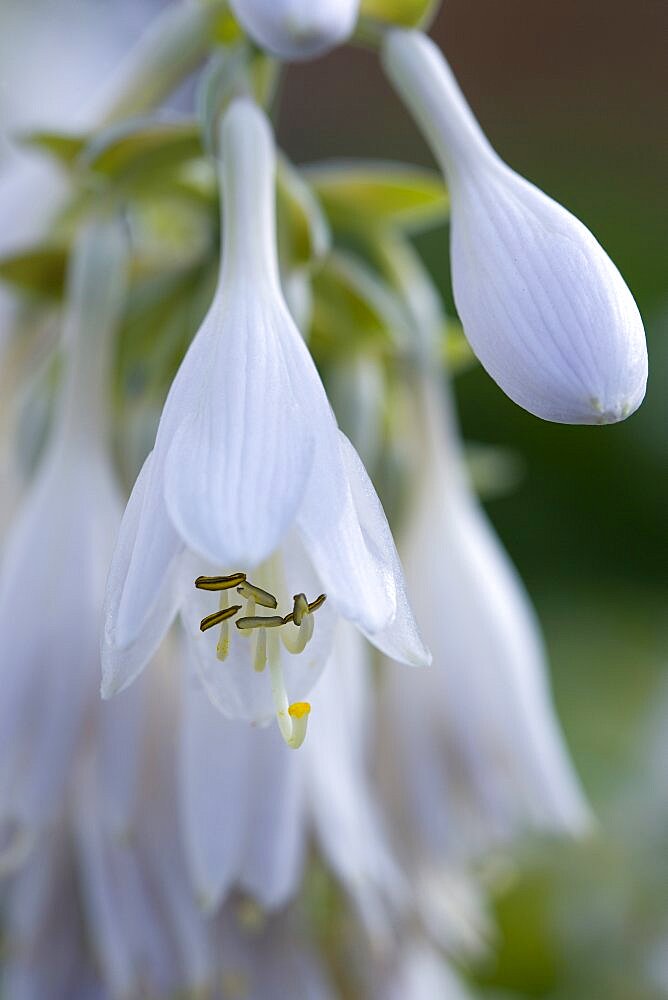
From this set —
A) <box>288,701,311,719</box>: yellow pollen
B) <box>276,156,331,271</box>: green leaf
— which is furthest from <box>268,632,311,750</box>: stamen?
<box>276,156,331,271</box>: green leaf

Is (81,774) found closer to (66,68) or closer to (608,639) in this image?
(608,639)

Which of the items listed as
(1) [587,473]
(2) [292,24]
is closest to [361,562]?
(2) [292,24]

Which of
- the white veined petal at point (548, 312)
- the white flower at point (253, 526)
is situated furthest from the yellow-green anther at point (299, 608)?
the white veined petal at point (548, 312)

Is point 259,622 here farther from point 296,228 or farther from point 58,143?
point 58,143

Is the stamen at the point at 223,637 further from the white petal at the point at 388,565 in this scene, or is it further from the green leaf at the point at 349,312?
the green leaf at the point at 349,312

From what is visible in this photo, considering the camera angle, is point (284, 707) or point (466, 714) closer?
point (284, 707)

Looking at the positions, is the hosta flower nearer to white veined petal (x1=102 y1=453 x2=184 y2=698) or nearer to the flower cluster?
the flower cluster
